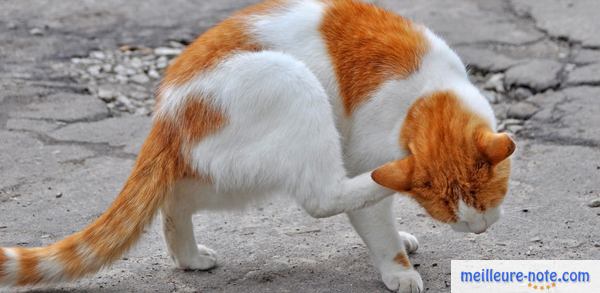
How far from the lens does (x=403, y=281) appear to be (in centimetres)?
344

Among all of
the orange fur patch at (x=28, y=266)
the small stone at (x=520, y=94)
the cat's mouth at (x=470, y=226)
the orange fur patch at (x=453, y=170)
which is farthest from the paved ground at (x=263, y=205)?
the orange fur patch at (x=453, y=170)

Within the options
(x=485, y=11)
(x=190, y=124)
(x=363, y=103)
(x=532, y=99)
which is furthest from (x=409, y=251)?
(x=485, y=11)

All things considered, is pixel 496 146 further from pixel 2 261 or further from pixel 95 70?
pixel 95 70

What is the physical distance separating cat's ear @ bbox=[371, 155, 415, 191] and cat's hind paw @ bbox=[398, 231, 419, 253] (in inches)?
28.1

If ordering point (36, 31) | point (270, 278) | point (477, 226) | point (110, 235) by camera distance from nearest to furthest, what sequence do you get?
point (477, 226)
point (110, 235)
point (270, 278)
point (36, 31)

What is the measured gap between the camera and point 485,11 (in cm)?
638

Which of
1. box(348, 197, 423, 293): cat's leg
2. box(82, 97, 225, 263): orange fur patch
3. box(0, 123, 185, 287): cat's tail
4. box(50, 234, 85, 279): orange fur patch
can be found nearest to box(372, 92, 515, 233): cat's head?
box(348, 197, 423, 293): cat's leg

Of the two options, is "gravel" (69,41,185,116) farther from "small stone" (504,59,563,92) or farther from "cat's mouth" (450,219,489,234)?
"cat's mouth" (450,219,489,234)

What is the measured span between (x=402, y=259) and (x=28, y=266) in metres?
1.31

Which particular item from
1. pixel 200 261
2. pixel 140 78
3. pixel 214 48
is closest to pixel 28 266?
pixel 200 261

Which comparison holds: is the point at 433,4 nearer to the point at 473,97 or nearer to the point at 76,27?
the point at 76,27

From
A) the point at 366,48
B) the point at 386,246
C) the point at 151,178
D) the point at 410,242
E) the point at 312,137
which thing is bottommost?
the point at 410,242

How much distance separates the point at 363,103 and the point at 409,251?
71 cm

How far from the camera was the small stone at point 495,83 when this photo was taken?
5332 mm
